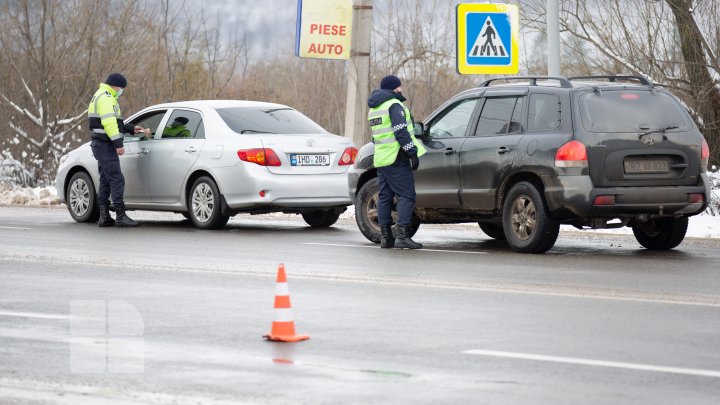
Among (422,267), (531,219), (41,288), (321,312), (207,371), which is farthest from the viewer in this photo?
(531,219)

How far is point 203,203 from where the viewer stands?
19.0 m

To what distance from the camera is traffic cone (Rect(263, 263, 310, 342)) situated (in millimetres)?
9234

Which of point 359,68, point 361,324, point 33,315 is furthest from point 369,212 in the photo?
point 359,68

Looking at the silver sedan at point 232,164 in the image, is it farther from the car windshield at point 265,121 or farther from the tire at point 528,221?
the tire at point 528,221

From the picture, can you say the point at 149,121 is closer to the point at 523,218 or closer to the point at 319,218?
the point at 319,218

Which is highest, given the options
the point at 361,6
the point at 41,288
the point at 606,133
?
the point at 361,6

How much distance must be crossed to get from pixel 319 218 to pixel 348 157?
1.27 meters

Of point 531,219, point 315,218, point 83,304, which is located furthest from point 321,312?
point 315,218

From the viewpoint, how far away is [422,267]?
1398cm

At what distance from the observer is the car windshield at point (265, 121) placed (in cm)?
1900

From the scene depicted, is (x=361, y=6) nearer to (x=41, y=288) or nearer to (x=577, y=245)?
(x=577, y=245)

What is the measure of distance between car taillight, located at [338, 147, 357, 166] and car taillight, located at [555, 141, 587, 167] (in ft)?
14.8

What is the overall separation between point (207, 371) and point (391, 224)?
835 centimetres

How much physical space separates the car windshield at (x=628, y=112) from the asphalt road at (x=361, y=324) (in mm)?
1264
